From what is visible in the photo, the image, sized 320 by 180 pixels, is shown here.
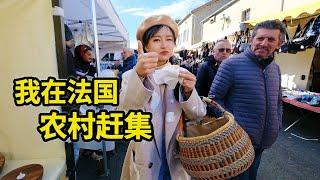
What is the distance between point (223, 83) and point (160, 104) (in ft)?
3.00

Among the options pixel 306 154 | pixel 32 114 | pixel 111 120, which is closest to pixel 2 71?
pixel 32 114

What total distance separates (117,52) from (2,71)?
Result: 9.98 meters

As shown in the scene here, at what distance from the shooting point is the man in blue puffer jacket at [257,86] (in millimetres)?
1930

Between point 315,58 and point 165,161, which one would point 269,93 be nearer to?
point 165,161

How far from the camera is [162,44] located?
117 centimetres

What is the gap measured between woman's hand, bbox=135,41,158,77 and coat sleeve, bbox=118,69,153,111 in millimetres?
35

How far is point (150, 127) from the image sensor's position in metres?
1.22

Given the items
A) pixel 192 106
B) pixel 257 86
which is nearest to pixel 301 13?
pixel 257 86

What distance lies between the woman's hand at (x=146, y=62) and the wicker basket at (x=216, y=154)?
0.34 m

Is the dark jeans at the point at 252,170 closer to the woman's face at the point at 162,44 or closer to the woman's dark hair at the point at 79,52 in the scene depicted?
the woman's face at the point at 162,44

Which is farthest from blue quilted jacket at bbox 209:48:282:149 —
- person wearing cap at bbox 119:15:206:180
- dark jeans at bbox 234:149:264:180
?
person wearing cap at bbox 119:15:206:180

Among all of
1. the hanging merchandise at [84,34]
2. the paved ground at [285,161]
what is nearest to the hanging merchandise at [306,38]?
the paved ground at [285,161]

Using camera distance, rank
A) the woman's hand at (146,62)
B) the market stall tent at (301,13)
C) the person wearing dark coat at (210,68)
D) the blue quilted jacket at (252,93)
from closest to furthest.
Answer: the woman's hand at (146,62) → the blue quilted jacket at (252,93) → the person wearing dark coat at (210,68) → the market stall tent at (301,13)

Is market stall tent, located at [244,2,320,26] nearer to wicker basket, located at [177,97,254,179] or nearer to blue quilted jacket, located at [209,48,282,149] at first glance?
blue quilted jacket, located at [209,48,282,149]
